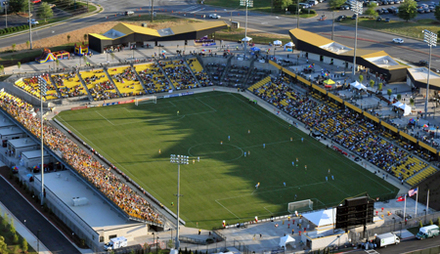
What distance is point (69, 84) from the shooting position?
547ft

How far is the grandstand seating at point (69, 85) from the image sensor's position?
164 metres

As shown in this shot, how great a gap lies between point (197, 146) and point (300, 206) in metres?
30.9

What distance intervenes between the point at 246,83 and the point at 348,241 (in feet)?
243

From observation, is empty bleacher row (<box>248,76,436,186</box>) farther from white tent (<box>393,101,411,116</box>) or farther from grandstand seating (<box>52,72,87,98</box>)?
grandstand seating (<box>52,72,87,98</box>)

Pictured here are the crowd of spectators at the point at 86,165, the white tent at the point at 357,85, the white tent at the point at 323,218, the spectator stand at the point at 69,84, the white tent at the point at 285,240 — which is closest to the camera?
the white tent at the point at 285,240

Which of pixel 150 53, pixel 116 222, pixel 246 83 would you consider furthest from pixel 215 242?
pixel 150 53

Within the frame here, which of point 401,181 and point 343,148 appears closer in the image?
point 401,181

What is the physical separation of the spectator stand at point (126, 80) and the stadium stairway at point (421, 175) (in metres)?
67.8

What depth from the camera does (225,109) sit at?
16288 centimetres

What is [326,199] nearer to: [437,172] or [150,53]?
[437,172]

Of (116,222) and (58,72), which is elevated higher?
(58,72)

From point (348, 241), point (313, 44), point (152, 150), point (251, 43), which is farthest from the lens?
point (251, 43)

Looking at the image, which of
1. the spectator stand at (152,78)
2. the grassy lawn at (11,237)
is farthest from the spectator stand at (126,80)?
the grassy lawn at (11,237)

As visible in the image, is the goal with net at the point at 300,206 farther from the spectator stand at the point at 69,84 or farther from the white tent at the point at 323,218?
the spectator stand at the point at 69,84
